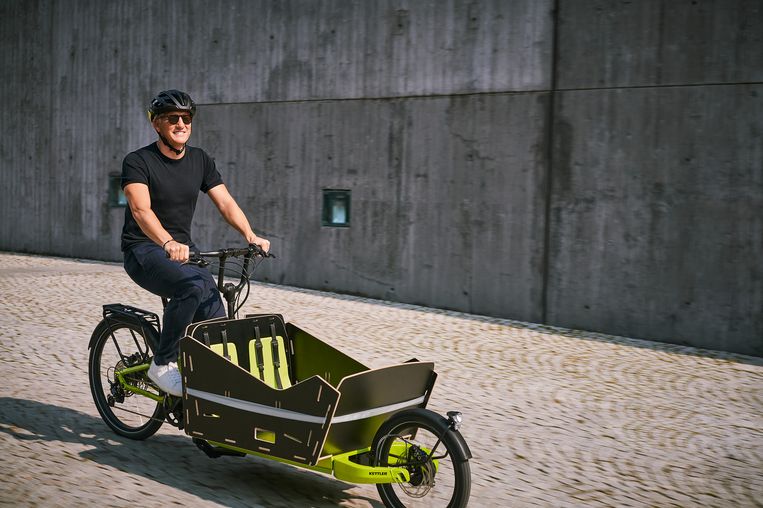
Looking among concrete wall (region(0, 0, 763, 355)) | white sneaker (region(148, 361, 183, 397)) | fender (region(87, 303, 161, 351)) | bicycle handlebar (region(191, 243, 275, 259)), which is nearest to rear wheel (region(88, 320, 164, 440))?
fender (region(87, 303, 161, 351))

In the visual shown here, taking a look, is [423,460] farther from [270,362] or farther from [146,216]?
[146,216]

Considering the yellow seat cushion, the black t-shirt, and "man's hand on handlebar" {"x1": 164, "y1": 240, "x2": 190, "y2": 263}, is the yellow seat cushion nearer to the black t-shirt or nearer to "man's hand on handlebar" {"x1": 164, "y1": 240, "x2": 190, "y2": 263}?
"man's hand on handlebar" {"x1": 164, "y1": 240, "x2": 190, "y2": 263}

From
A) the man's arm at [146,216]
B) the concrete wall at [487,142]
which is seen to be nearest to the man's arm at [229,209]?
the man's arm at [146,216]

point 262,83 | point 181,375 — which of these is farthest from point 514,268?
point 181,375

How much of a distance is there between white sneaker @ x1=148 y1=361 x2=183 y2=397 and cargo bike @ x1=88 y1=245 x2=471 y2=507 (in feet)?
0.29

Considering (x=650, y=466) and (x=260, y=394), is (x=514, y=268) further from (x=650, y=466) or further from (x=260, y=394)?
(x=260, y=394)

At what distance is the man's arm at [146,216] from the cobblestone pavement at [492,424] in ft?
3.74

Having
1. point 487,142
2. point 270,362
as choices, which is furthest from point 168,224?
point 487,142

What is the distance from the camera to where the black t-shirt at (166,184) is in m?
4.67

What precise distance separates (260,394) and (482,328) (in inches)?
211

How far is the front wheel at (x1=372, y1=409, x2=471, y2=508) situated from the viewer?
11.9ft

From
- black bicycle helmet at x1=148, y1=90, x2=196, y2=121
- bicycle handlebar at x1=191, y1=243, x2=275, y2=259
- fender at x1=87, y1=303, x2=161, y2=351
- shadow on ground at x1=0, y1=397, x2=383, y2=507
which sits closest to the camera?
shadow on ground at x1=0, y1=397, x2=383, y2=507

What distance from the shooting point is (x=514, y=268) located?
973cm

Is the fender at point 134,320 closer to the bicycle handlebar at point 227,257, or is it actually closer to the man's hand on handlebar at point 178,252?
the bicycle handlebar at point 227,257
